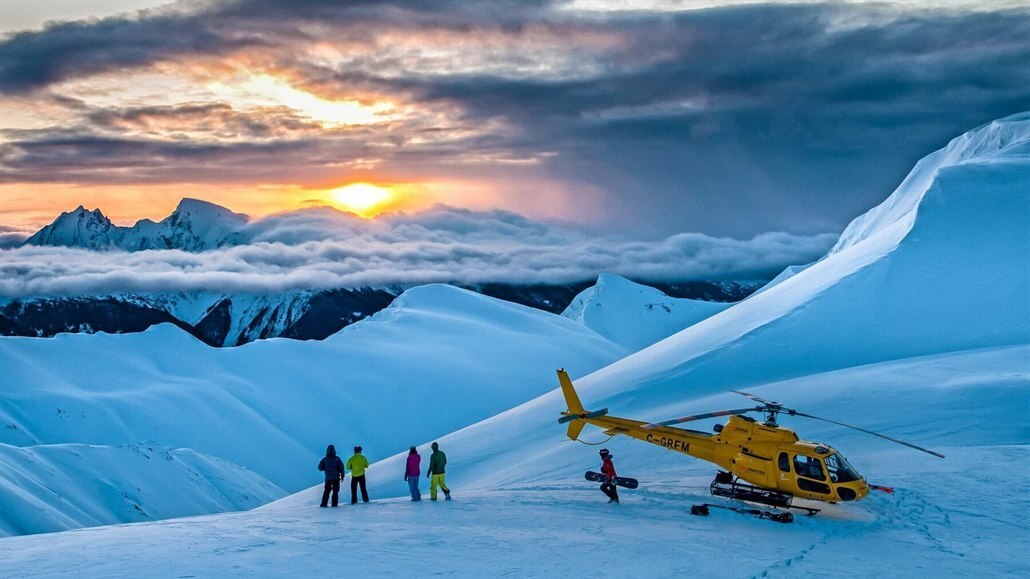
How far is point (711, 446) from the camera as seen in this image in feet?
61.7

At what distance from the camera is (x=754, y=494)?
57.8 feet

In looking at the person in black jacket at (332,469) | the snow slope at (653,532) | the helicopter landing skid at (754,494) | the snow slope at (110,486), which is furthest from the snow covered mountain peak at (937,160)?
the person in black jacket at (332,469)

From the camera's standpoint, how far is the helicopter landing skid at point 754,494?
680 inches

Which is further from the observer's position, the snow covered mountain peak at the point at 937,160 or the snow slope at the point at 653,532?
the snow covered mountain peak at the point at 937,160

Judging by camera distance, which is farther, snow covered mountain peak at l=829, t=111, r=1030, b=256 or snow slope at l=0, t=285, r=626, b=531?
snow covered mountain peak at l=829, t=111, r=1030, b=256

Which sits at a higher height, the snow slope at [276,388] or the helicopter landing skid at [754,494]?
the snow slope at [276,388]

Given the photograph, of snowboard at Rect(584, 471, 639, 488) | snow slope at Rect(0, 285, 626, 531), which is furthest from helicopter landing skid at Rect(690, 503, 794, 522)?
snow slope at Rect(0, 285, 626, 531)

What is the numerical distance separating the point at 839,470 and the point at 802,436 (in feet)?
24.5

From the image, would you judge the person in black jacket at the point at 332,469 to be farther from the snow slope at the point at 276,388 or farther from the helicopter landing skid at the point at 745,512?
the snow slope at the point at 276,388

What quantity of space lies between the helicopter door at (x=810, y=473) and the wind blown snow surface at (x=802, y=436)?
73 cm

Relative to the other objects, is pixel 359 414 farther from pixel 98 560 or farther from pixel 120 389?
pixel 98 560

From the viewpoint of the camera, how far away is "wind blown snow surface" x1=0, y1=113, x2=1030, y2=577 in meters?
13.9

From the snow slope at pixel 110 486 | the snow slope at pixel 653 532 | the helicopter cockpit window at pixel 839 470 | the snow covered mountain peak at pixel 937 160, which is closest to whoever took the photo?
the snow slope at pixel 653 532

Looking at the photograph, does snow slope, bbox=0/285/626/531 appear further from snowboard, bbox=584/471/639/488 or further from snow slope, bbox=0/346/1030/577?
snowboard, bbox=584/471/639/488
